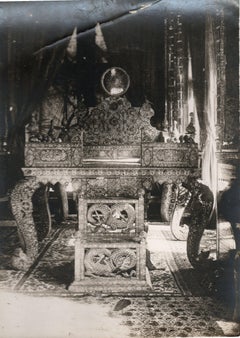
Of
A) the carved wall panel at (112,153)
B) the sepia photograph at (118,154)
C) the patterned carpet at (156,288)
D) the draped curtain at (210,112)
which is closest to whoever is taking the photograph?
the patterned carpet at (156,288)

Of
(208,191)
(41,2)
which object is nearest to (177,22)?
(41,2)

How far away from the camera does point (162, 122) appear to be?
3418mm

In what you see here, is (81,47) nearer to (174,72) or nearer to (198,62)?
(174,72)

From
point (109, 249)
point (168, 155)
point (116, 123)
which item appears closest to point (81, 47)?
point (116, 123)

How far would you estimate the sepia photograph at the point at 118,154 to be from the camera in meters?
3.05

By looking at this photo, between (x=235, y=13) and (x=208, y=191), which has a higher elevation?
(x=235, y=13)

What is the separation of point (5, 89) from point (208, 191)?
1836 mm

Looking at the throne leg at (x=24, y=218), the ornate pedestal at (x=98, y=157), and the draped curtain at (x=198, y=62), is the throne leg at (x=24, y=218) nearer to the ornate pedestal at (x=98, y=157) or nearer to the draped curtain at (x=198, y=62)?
the ornate pedestal at (x=98, y=157)

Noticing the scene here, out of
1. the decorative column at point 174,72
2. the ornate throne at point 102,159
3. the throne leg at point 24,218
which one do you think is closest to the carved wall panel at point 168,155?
the ornate throne at point 102,159

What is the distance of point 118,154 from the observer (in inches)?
132

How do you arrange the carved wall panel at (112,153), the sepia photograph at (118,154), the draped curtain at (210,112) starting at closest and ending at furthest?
the sepia photograph at (118,154) < the draped curtain at (210,112) < the carved wall panel at (112,153)

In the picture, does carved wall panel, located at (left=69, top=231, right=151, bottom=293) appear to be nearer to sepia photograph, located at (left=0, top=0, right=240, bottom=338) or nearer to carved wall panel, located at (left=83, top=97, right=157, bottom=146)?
sepia photograph, located at (left=0, top=0, right=240, bottom=338)

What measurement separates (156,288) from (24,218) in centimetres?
121

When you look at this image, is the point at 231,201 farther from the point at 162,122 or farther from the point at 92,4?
the point at 92,4
